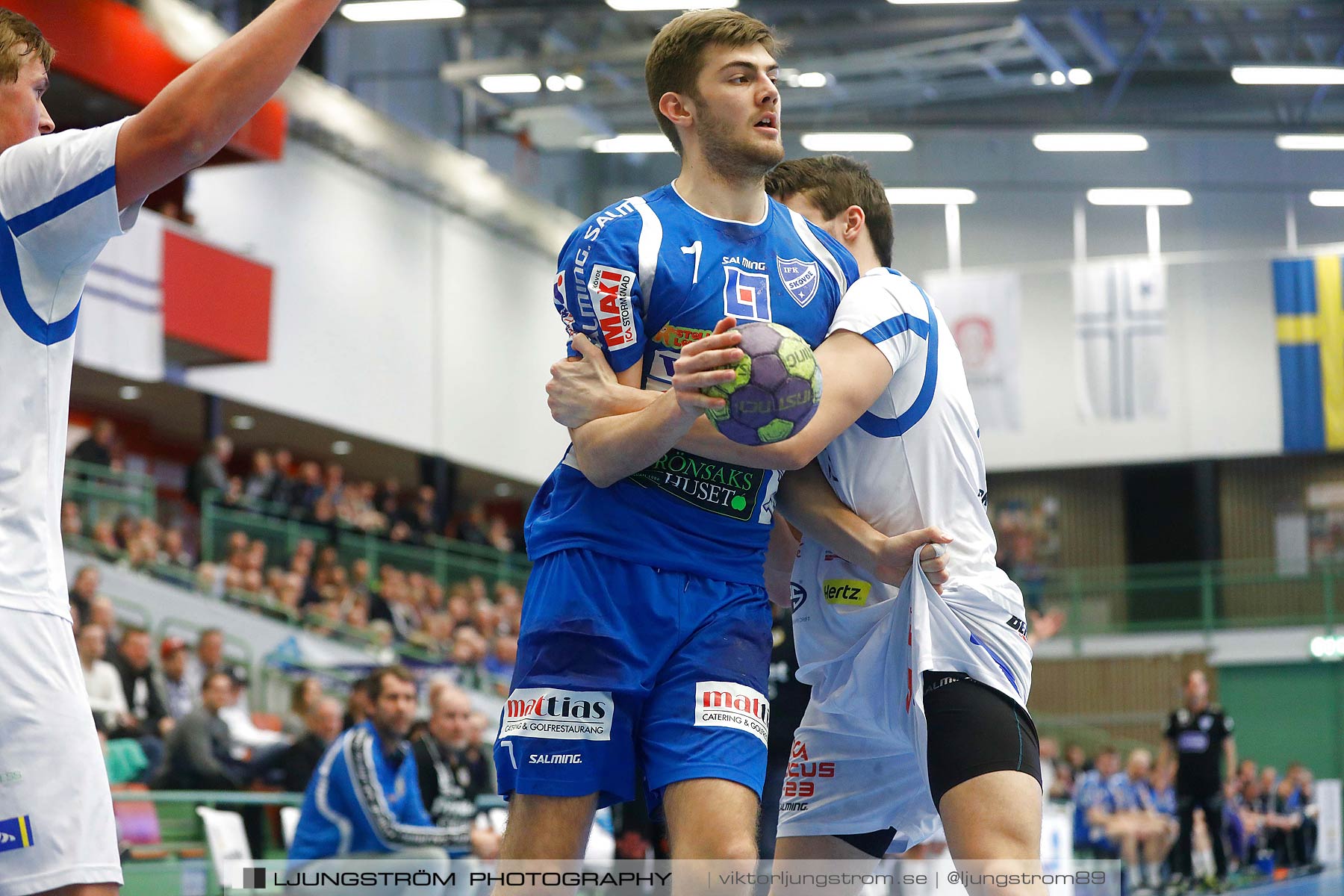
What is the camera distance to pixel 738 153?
3.57 m

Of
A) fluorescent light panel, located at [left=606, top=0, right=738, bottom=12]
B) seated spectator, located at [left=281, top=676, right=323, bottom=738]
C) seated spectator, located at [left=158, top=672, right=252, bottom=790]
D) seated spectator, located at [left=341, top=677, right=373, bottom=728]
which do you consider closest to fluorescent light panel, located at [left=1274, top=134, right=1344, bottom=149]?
fluorescent light panel, located at [left=606, top=0, right=738, bottom=12]

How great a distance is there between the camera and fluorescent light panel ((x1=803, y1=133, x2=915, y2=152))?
2822cm

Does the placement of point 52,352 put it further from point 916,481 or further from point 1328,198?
point 1328,198

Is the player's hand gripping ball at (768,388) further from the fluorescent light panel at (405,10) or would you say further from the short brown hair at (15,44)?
the fluorescent light panel at (405,10)

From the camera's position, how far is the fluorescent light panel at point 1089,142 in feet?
94.4

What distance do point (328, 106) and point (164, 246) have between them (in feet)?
18.3

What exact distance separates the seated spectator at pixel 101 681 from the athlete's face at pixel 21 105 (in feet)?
31.6

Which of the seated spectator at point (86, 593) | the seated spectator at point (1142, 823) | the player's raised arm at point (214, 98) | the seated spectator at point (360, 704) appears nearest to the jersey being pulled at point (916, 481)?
the player's raised arm at point (214, 98)

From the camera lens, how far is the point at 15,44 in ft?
8.96

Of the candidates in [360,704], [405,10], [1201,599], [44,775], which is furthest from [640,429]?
[1201,599]

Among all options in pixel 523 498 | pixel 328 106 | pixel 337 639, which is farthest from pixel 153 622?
pixel 523 498

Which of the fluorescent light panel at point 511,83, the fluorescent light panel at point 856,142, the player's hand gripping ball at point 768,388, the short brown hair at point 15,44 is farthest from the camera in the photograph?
the fluorescent light panel at point 856,142

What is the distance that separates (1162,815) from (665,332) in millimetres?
16799

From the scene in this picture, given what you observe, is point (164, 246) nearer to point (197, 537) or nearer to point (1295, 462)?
point (197, 537)
